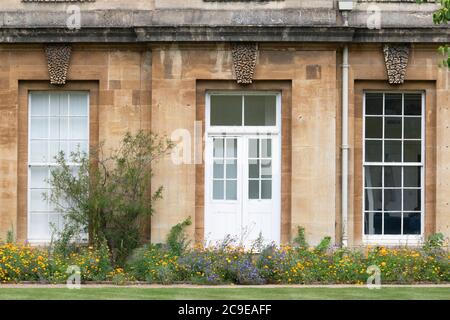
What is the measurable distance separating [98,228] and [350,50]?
5.58 m

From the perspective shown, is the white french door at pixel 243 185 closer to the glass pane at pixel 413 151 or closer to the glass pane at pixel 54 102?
the glass pane at pixel 413 151

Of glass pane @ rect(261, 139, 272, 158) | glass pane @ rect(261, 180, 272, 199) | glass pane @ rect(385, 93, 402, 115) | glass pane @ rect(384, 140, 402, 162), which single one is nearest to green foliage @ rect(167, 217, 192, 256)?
glass pane @ rect(261, 180, 272, 199)

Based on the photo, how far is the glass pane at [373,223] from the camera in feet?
70.2

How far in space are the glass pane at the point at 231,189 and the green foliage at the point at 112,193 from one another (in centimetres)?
133

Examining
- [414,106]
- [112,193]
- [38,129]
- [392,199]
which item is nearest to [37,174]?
[38,129]

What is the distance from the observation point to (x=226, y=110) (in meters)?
21.3

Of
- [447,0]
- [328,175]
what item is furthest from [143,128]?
[447,0]

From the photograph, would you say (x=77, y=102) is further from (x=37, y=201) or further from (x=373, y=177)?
(x=373, y=177)

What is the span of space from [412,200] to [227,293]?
20.7 ft

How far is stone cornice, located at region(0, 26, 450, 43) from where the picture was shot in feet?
67.5

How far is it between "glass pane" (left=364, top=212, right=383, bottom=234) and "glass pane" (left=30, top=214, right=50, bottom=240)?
5879mm

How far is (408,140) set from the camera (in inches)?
844

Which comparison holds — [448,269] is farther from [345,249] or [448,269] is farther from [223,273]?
[223,273]

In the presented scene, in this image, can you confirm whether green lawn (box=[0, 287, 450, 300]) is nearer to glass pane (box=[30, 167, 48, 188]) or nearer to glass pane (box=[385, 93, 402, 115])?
glass pane (box=[30, 167, 48, 188])
